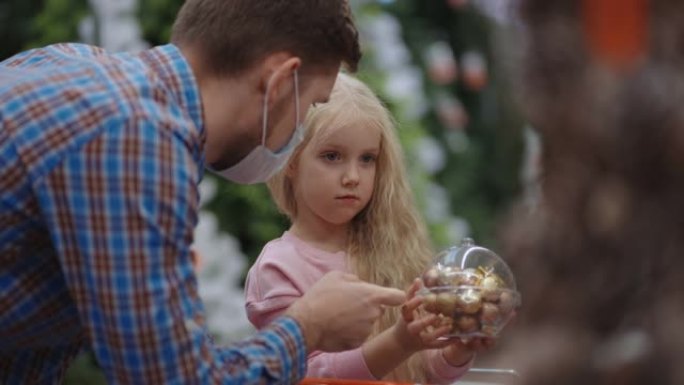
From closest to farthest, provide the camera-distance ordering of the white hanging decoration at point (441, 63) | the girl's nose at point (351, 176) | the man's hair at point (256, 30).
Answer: the man's hair at point (256, 30) < the girl's nose at point (351, 176) < the white hanging decoration at point (441, 63)

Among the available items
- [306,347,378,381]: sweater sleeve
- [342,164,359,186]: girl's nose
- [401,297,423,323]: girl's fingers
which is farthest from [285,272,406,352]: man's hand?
[342,164,359,186]: girl's nose

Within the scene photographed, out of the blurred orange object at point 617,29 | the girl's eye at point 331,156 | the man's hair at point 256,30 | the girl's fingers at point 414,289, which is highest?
the blurred orange object at point 617,29

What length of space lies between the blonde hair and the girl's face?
20 millimetres

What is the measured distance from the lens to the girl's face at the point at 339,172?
3.01 metres

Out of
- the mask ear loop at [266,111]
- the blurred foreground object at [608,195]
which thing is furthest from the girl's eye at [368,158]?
the blurred foreground object at [608,195]

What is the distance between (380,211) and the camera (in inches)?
122

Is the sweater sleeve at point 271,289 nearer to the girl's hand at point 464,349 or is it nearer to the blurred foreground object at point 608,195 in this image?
the girl's hand at point 464,349

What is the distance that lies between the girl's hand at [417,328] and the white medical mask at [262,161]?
0.36 meters

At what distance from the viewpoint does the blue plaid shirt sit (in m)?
2.00

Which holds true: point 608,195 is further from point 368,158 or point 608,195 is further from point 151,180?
point 368,158

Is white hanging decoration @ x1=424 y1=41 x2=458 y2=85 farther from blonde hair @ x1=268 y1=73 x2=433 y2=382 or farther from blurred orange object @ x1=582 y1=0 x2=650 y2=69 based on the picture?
blurred orange object @ x1=582 y1=0 x2=650 y2=69

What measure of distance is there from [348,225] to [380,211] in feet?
0.27

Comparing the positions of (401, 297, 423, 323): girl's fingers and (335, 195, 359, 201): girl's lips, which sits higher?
(335, 195, 359, 201): girl's lips

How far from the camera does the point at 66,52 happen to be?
95.0 inches
